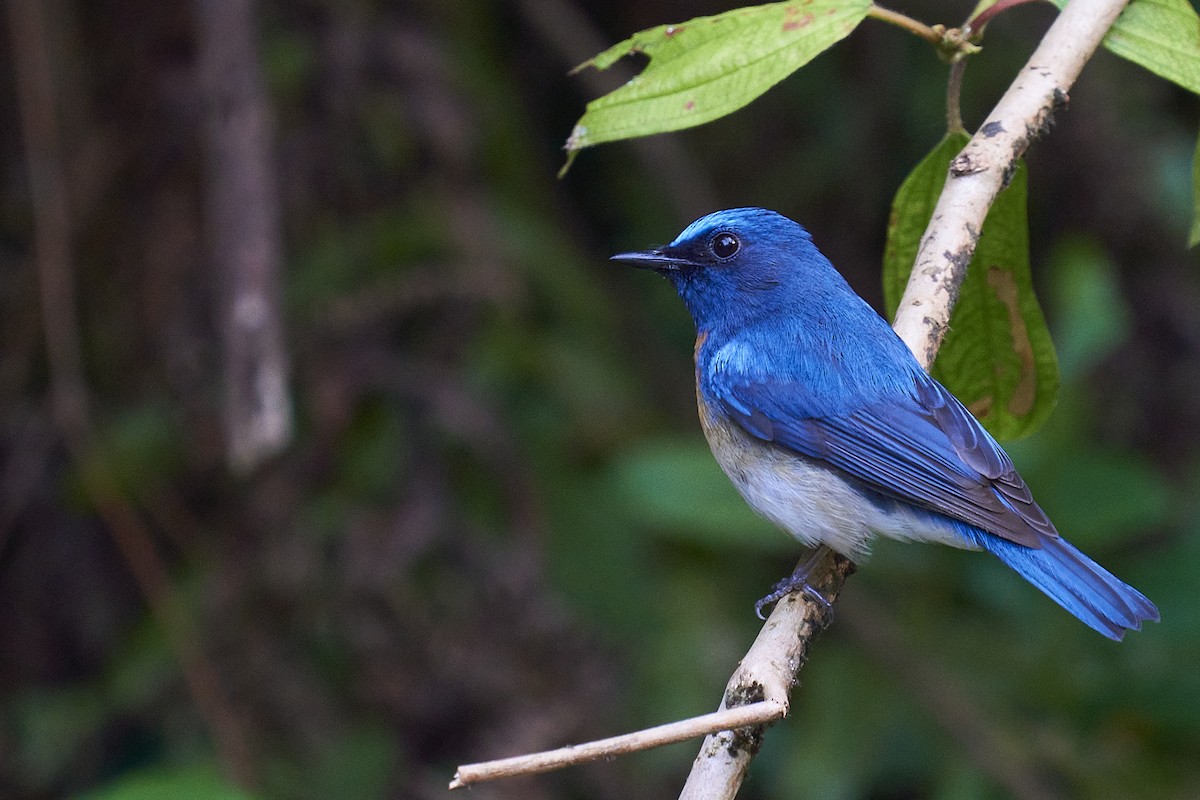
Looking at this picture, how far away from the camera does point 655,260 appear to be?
11.5ft

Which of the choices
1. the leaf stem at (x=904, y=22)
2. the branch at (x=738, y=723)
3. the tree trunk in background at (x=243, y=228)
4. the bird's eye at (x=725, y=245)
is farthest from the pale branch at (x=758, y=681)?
the tree trunk in background at (x=243, y=228)

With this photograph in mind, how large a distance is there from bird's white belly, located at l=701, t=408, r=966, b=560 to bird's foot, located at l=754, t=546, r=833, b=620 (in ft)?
0.17

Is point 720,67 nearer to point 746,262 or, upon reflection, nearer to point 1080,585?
point 746,262

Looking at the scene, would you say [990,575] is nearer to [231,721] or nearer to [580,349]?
[580,349]

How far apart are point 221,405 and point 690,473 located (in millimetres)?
1569

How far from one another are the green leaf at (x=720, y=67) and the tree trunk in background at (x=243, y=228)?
1241mm

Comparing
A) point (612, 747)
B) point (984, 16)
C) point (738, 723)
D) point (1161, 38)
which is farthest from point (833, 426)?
point (612, 747)

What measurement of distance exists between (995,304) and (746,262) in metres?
0.85

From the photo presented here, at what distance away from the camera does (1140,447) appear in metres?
5.66

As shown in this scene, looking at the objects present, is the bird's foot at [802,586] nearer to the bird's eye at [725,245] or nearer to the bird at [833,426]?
the bird at [833,426]

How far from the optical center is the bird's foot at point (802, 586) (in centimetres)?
254

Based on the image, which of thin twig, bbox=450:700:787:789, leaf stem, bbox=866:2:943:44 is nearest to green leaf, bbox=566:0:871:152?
leaf stem, bbox=866:2:943:44

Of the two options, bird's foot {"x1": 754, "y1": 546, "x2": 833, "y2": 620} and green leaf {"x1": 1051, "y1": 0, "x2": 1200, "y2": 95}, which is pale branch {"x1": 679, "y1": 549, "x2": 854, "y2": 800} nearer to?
bird's foot {"x1": 754, "y1": 546, "x2": 833, "y2": 620}

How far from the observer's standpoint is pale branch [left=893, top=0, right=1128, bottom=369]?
2.62 meters
